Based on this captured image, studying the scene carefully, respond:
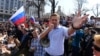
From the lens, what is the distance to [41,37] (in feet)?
23.8

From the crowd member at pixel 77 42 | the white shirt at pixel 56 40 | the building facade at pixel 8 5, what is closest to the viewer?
the white shirt at pixel 56 40

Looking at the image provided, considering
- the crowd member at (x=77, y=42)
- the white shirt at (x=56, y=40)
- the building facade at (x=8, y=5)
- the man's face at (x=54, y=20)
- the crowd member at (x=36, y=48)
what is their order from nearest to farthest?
the man's face at (x=54, y=20) < the white shirt at (x=56, y=40) < the crowd member at (x=77, y=42) < the crowd member at (x=36, y=48) < the building facade at (x=8, y=5)

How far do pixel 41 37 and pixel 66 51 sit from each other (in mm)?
2744

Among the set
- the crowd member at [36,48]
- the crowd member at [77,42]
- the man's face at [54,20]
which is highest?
the man's face at [54,20]

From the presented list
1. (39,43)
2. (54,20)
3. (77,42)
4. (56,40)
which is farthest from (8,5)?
(54,20)

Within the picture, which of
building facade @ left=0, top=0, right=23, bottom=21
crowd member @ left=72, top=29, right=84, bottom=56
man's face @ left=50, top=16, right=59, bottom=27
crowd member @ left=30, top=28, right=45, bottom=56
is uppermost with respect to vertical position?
Result: man's face @ left=50, top=16, right=59, bottom=27

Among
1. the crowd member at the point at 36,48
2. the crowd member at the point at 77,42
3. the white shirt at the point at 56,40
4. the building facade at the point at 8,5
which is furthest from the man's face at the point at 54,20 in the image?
the building facade at the point at 8,5

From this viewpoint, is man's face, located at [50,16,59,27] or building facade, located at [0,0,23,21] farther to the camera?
building facade, located at [0,0,23,21]

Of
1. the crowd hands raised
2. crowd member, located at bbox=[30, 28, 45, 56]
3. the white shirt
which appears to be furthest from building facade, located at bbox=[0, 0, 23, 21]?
the white shirt

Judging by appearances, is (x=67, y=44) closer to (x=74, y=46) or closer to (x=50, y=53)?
(x=74, y=46)

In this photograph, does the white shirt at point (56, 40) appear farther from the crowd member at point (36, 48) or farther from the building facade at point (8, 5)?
the building facade at point (8, 5)

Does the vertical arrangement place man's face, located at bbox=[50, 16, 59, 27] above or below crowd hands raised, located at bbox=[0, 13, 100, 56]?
above

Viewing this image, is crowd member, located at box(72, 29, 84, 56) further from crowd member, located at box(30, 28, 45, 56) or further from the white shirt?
crowd member, located at box(30, 28, 45, 56)

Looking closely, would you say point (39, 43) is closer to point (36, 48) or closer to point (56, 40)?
point (36, 48)
